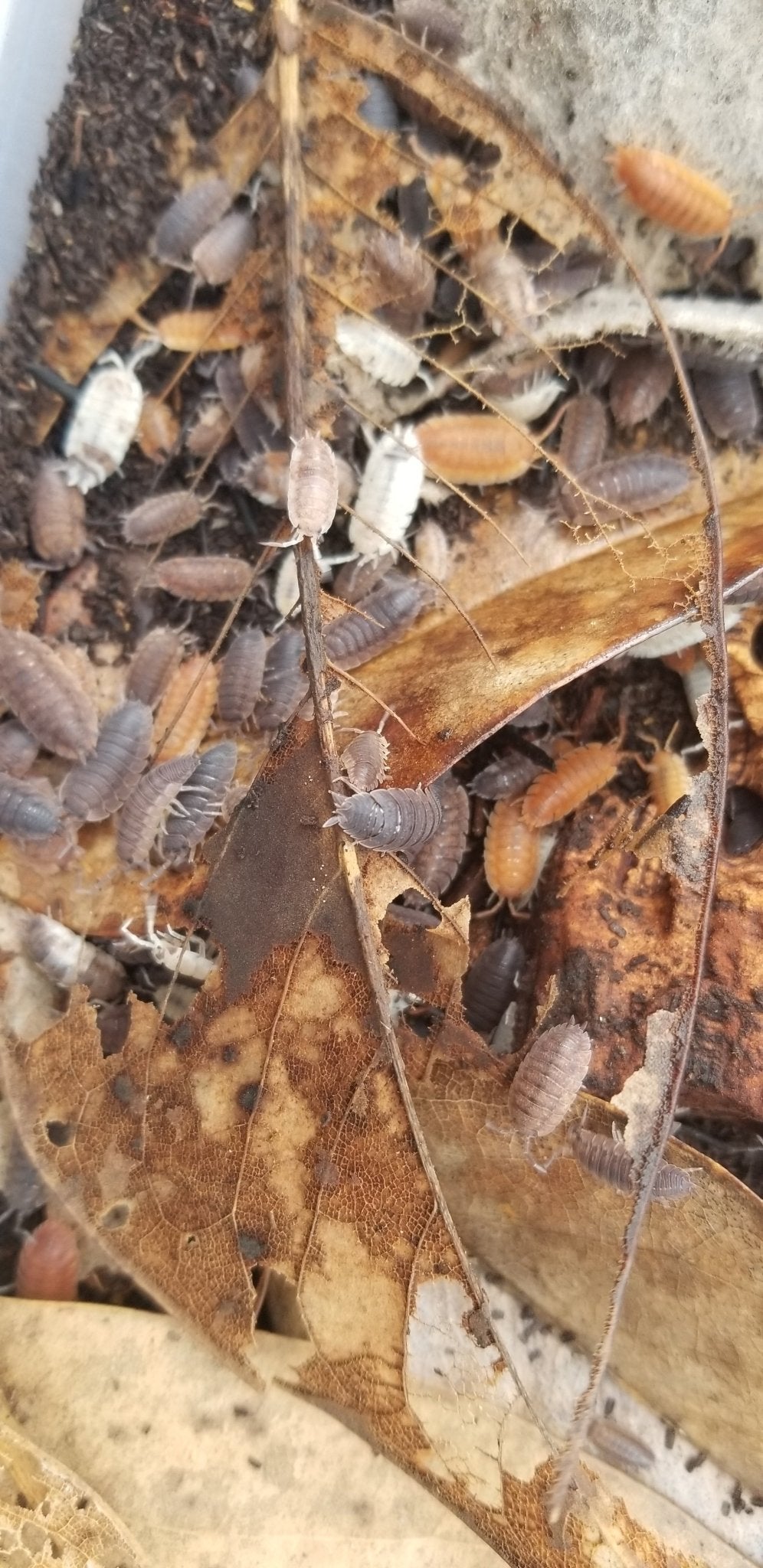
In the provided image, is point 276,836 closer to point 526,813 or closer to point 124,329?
point 526,813

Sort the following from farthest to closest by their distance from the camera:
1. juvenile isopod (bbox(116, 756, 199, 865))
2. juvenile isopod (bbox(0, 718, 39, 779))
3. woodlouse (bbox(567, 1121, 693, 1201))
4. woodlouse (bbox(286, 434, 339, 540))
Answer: juvenile isopod (bbox(0, 718, 39, 779)) → juvenile isopod (bbox(116, 756, 199, 865)) → woodlouse (bbox(286, 434, 339, 540)) → woodlouse (bbox(567, 1121, 693, 1201))

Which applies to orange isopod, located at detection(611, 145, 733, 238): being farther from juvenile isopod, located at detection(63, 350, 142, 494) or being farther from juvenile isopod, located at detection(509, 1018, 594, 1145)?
juvenile isopod, located at detection(509, 1018, 594, 1145)

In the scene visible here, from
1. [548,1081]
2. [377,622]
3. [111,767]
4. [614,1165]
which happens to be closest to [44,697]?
[111,767]

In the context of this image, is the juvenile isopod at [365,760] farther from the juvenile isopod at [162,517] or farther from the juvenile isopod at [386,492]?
the juvenile isopod at [162,517]

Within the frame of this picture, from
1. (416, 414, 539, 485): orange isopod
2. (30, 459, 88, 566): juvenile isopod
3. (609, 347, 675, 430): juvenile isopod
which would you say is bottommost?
(30, 459, 88, 566): juvenile isopod

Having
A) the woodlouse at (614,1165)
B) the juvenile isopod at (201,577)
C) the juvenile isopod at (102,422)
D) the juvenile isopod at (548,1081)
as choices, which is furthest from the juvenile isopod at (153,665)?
the woodlouse at (614,1165)

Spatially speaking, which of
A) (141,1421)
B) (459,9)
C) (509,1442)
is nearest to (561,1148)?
(509,1442)

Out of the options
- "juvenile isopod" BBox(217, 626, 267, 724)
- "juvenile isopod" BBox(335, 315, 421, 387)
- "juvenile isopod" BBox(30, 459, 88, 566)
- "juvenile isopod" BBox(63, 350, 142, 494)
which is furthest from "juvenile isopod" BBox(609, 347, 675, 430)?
"juvenile isopod" BBox(30, 459, 88, 566)
